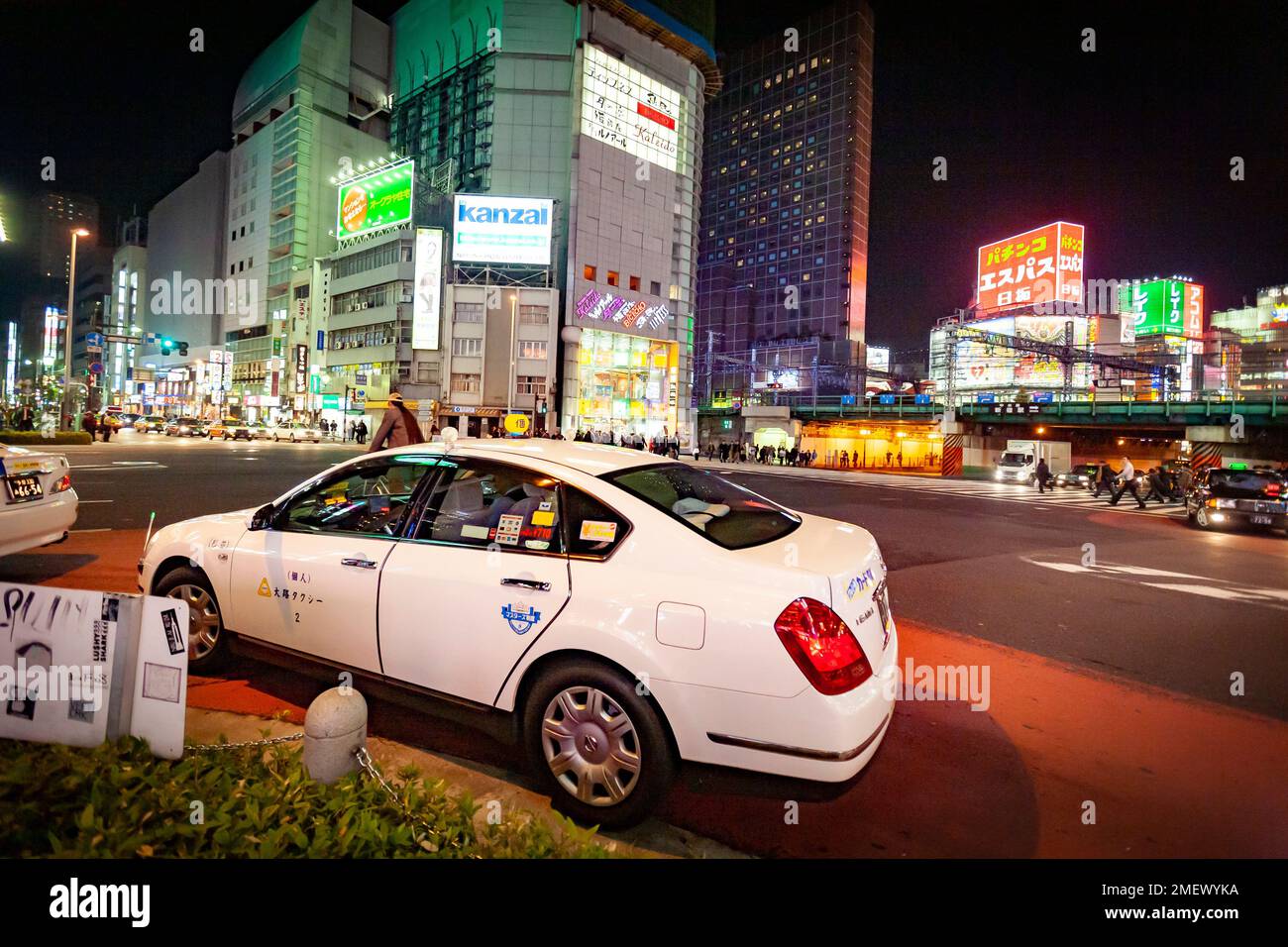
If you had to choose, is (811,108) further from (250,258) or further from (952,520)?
(952,520)

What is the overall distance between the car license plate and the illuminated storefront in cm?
4762

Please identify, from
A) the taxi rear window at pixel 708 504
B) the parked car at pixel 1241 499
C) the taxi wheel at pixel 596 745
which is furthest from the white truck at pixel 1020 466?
the taxi wheel at pixel 596 745

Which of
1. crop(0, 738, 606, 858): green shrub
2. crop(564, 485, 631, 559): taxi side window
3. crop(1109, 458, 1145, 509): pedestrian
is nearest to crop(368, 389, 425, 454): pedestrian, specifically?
crop(564, 485, 631, 559): taxi side window

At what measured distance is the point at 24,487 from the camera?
18.5 feet

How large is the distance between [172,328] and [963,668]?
4894 inches

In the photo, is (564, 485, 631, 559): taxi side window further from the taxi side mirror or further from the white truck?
the white truck

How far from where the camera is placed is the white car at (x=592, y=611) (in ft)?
8.02

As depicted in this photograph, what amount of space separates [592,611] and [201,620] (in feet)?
9.65

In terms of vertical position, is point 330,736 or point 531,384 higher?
point 531,384

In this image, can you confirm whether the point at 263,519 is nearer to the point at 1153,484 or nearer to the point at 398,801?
the point at 398,801

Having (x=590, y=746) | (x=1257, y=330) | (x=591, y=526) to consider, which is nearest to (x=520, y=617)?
(x=591, y=526)

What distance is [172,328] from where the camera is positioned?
99125mm

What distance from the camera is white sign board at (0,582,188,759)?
8.86 feet
